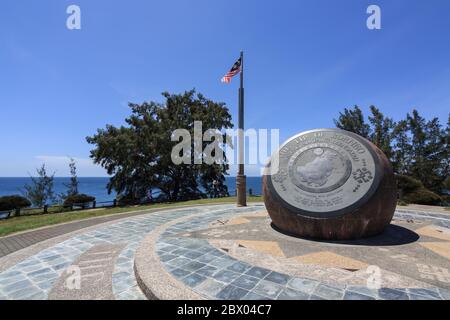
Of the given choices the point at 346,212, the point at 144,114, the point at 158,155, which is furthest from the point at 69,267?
the point at 144,114

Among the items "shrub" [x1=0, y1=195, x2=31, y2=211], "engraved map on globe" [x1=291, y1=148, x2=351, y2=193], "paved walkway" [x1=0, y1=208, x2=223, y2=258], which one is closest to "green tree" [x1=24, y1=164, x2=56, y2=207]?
"shrub" [x1=0, y1=195, x2=31, y2=211]

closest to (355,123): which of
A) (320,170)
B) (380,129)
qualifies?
(380,129)

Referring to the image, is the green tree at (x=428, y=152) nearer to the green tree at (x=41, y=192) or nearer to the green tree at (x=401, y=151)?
the green tree at (x=401, y=151)

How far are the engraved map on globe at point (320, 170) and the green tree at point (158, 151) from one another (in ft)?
60.6

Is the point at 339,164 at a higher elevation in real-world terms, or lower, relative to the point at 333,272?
higher

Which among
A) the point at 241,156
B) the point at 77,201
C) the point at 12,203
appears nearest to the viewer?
the point at 241,156

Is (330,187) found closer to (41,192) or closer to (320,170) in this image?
(320,170)

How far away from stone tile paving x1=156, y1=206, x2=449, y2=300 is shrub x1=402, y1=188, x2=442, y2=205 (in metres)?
15.3

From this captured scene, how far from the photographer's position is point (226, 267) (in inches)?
191

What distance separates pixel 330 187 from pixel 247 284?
4.05 metres
